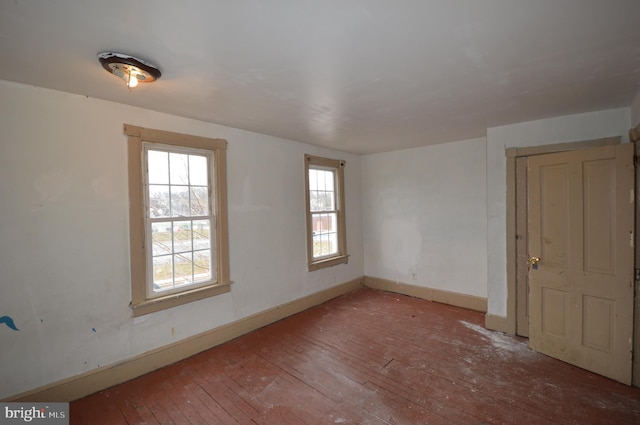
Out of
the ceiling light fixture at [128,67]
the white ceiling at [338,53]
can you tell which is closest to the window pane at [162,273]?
the white ceiling at [338,53]

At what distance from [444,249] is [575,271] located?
190cm

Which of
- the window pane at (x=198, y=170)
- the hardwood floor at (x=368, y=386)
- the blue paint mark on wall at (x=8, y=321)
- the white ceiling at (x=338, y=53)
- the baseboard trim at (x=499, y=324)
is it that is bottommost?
the hardwood floor at (x=368, y=386)

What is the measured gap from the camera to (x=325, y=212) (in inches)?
196

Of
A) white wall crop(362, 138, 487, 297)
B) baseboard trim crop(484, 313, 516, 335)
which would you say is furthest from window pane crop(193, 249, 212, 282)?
baseboard trim crop(484, 313, 516, 335)

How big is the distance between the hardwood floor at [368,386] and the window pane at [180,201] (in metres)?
1.58

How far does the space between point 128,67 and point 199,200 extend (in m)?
1.67

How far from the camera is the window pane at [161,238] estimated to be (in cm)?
297

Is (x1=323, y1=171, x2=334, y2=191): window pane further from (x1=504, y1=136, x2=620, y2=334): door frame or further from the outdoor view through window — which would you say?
(x1=504, y1=136, x2=620, y2=334): door frame

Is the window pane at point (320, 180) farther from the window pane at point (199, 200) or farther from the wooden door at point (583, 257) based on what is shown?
the wooden door at point (583, 257)

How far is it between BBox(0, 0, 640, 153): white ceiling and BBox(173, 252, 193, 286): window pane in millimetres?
1547

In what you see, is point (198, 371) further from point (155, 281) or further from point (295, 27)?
point (295, 27)

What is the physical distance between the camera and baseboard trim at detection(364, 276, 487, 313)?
4383mm

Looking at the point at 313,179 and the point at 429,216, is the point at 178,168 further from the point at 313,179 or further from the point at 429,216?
the point at 429,216

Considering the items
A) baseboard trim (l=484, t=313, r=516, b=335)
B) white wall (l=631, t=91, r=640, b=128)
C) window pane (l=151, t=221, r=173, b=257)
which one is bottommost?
baseboard trim (l=484, t=313, r=516, b=335)
